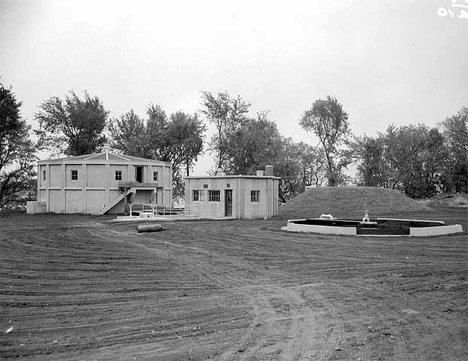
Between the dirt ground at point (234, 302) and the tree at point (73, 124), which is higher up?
the tree at point (73, 124)

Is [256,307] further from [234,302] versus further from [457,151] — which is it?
[457,151]

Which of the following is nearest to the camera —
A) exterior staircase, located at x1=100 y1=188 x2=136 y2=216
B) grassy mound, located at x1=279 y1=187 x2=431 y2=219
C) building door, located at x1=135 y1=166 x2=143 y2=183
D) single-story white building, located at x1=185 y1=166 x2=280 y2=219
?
single-story white building, located at x1=185 y1=166 x2=280 y2=219

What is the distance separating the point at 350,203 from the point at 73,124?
3014cm

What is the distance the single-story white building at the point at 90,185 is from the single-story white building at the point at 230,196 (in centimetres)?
673

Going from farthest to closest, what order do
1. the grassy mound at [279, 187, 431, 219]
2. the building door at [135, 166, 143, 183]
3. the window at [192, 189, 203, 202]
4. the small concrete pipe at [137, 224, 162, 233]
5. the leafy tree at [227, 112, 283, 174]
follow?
the leafy tree at [227, 112, 283, 174] < the grassy mound at [279, 187, 431, 219] < the building door at [135, 166, 143, 183] < the window at [192, 189, 203, 202] < the small concrete pipe at [137, 224, 162, 233]

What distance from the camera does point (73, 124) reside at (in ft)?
173

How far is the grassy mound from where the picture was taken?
1583 inches

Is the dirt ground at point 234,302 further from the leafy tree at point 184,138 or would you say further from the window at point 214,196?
the leafy tree at point 184,138

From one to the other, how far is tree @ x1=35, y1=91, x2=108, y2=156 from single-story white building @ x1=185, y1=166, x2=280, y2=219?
77.5 feet

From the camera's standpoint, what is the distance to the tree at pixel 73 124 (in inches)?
2040

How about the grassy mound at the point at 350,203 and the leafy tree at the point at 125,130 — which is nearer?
the grassy mound at the point at 350,203

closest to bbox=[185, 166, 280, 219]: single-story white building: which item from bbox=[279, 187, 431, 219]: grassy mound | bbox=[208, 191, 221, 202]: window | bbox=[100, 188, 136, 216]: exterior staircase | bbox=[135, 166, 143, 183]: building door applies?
bbox=[208, 191, 221, 202]: window

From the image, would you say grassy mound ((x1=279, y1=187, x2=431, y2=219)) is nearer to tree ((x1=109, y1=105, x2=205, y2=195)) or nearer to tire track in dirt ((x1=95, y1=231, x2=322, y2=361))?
tree ((x1=109, y1=105, x2=205, y2=195))

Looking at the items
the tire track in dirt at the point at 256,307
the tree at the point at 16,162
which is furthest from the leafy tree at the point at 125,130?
the tire track in dirt at the point at 256,307
